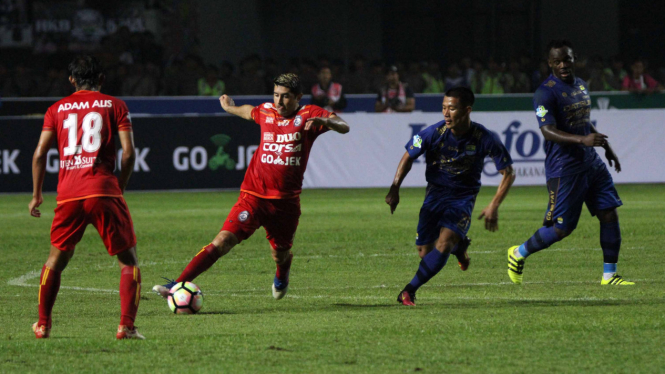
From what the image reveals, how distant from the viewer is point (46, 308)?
662 cm

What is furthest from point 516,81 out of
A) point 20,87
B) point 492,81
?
point 20,87

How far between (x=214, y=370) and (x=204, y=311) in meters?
2.28

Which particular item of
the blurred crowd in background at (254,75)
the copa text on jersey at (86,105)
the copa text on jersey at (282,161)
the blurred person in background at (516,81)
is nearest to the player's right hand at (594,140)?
the copa text on jersey at (282,161)

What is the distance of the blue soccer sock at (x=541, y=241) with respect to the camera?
9089mm

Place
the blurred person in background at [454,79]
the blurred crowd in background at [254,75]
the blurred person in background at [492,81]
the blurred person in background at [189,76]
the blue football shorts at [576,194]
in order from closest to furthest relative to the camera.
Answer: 1. the blue football shorts at [576,194]
2. the blurred crowd in background at [254,75]
3. the blurred person in background at [189,76]
4. the blurred person in background at [454,79]
5. the blurred person in background at [492,81]

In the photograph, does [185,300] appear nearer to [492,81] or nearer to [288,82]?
[288,82]

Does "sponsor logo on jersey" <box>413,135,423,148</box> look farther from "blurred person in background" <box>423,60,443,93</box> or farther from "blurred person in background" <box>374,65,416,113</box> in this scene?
"blurred person in background" <box>423,60,443,93</box>

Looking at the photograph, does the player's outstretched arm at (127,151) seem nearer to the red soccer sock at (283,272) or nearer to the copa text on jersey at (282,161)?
the copa text on jersey at (282,161)

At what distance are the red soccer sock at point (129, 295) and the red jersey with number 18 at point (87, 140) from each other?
0.48 m

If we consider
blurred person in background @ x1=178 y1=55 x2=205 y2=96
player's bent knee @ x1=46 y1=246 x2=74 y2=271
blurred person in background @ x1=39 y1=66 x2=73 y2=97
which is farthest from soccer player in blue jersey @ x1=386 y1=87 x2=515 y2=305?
blurred person in background @ x1=39 y1=66 x2=73 y2=97

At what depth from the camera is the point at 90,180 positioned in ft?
21.2

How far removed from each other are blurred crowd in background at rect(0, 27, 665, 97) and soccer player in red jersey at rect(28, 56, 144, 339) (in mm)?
16583

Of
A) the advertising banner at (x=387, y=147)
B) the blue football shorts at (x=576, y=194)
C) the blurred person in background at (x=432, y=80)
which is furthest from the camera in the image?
the blurred person in background at (x=432, y=80)

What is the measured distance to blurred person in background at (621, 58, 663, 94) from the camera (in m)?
23.7
